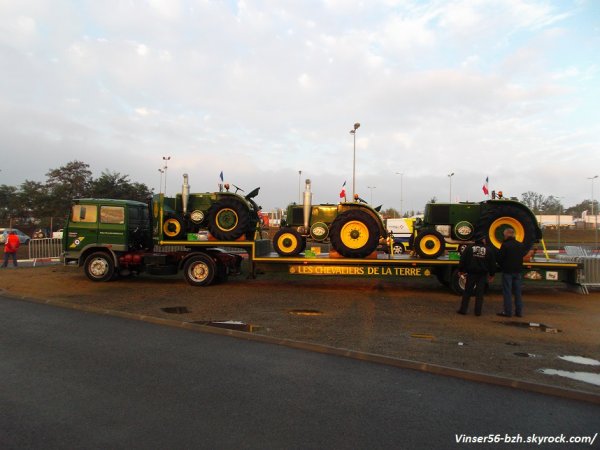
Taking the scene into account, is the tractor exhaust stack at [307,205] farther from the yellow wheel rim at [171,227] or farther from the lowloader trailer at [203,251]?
the yellow wheel rim at [171,227]

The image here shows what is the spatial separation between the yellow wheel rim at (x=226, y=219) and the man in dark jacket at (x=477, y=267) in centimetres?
632

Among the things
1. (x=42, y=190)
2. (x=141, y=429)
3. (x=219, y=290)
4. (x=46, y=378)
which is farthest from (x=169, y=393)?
(x=42, y=190)

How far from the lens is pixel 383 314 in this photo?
9711 mm

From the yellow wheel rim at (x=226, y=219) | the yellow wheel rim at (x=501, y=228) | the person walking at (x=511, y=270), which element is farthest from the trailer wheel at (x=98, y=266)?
the yellow wheel rim at (x=501, y=228)

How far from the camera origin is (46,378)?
5.31 m

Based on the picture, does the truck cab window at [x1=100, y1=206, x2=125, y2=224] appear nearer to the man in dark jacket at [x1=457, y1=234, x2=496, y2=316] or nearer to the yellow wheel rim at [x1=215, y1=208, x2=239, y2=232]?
the yellow wheel rim at [x1=215, y1=208, x2=239, y2=232]

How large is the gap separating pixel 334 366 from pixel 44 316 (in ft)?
20.4

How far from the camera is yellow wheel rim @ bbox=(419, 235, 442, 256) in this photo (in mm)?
12504

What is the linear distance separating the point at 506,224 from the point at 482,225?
2.04 ft

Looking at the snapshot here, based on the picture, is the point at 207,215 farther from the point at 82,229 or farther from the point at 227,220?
the point at 82,229

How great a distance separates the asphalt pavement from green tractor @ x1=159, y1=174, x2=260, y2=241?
649 centimetres

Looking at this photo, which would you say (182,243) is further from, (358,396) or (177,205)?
(358,396)

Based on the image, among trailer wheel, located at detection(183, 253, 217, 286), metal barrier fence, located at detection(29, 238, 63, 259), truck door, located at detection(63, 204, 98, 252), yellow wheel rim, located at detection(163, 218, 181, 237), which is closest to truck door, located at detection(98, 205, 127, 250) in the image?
truck door, located at detection(63, 204, 98, 252)

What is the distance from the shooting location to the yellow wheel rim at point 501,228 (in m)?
12.4
